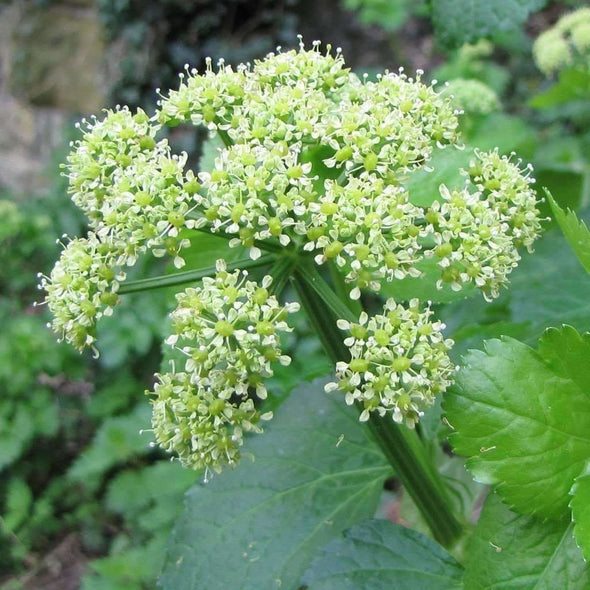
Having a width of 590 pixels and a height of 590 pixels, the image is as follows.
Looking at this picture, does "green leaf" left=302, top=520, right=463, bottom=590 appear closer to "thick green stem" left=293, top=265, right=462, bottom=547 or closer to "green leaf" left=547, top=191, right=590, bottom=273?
"thick green stem" left=293, top=265, right=462, bottom=547

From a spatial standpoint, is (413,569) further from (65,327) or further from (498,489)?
(65,327)

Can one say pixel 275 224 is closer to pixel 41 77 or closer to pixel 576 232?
pixel 576 232

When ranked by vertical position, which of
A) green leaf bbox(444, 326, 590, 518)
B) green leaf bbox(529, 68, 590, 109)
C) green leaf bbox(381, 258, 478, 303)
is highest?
green leaf bbox(529, 68, 590, 109)

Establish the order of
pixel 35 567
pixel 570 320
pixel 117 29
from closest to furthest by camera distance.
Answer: pixel 570 320
pixel 35 567
pixel 117 29

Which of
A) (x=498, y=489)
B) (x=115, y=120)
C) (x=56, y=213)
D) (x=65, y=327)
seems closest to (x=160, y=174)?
(x=115, y=120)

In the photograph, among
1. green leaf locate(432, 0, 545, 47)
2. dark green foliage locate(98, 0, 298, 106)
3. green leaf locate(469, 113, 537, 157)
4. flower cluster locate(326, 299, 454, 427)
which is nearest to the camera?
flower cluster locate(326, 299, 454, 427)

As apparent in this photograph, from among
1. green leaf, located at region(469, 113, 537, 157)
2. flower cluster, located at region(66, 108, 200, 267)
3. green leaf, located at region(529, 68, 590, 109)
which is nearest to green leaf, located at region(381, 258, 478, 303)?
flower cluster, located at region(66, 108, 200, 267)

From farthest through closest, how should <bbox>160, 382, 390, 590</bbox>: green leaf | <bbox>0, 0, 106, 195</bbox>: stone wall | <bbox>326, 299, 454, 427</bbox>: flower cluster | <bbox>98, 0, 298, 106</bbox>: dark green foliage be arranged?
<bbox>0, 0, 106, 195</bbox>: stone wall
<bbox>98, 0, 298, 106</bbox>: dark green foliage
<bbox>160, 382, 390, 590</bbox>: green leaf
<bbox>326, 299, 454, 427</bbox>: flower cluster

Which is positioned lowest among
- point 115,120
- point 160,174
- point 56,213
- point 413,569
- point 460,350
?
point 413,569
